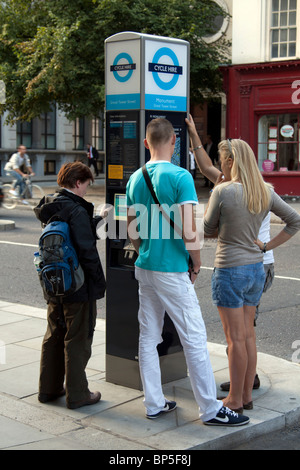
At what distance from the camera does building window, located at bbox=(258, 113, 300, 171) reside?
21.7 metres

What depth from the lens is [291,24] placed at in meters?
21.7

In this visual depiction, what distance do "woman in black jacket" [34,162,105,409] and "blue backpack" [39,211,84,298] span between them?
62 mm

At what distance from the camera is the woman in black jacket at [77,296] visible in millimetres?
4629

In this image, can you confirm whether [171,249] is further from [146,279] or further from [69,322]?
[69,322]

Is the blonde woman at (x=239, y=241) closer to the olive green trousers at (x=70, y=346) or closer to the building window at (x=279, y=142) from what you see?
the olive green trousers at (x=70, y=346)

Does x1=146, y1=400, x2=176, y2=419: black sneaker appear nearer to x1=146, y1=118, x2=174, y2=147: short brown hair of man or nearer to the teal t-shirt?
the teal t-shirt

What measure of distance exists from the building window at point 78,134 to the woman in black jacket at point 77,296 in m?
34.1

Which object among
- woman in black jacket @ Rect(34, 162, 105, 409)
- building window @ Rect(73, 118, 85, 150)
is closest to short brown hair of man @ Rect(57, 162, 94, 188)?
woman in black jacket @ Rect(34, 162, 105, 409)

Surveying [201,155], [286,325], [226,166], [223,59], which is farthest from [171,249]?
[223,59]

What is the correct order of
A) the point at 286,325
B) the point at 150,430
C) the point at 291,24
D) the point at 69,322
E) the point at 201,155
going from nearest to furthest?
the point at 150,430, the point at 69,322, the point at 201,155, the point at 286,325, the point at 291,24

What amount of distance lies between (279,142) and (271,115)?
38.4 inches

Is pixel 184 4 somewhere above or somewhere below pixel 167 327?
above

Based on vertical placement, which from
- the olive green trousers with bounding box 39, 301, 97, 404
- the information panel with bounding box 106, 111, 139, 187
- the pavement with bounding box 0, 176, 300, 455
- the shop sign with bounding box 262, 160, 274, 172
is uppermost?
the information panel with bounding box 106, 111, 139, 187

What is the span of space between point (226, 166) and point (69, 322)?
151 centimetres
